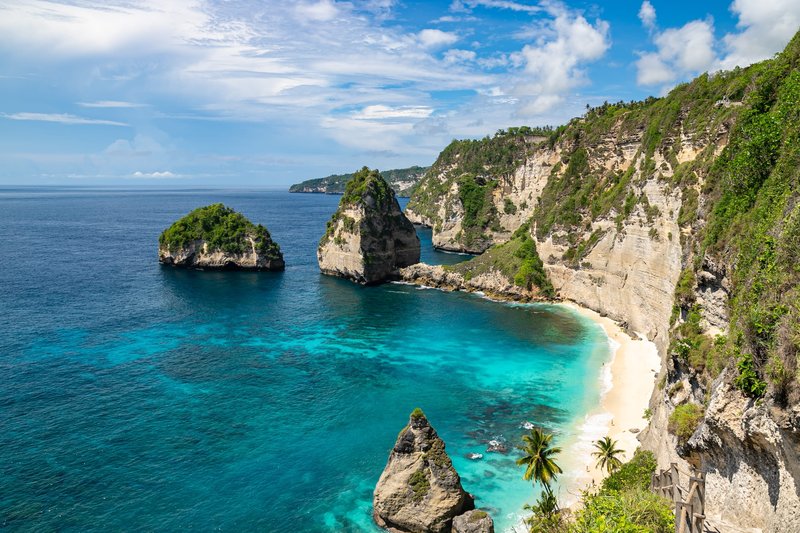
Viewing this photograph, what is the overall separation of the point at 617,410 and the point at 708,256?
18401mm

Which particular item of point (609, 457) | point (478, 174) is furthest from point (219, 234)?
point (609, 457)

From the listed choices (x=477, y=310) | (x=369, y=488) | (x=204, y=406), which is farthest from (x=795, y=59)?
(x=204, y=406)

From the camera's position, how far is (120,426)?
140 feet

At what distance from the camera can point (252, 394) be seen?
5009 cm

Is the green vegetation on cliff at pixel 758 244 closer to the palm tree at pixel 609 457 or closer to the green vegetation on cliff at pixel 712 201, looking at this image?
the green vegetation on cliff at pixel 712 201

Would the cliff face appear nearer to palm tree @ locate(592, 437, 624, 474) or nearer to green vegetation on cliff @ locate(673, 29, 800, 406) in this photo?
green vegetation on cliff @ locate(673, 29, 800, 406)

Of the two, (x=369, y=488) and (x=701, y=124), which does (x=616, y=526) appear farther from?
(x=701, y=124)

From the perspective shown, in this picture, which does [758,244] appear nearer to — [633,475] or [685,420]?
[685,420]

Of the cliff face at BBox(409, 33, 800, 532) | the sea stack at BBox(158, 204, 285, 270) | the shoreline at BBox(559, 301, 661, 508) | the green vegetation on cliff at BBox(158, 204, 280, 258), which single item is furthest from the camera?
the green vegetation on cliff at BBox(158, 204, 280, 258)

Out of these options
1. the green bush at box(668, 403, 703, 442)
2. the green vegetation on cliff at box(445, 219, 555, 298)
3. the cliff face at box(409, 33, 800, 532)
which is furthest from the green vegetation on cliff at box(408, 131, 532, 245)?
the green bush at box(668, 403, 703, 442)

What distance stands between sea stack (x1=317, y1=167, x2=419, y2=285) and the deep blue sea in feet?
27.0

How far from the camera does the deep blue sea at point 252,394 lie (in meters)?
34.0

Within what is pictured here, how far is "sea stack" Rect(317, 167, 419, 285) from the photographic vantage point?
99.9 meters

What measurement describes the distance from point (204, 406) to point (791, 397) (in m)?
44.4
